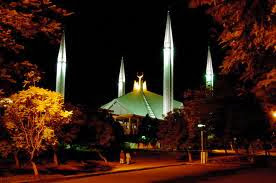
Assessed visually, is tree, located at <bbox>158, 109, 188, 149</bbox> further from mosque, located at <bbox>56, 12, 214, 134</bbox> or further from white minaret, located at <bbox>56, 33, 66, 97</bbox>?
white minaret, located at <bbox>56, 33, 66, 97</bbox>

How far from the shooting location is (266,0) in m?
4.78

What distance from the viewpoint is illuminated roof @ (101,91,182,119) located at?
3568 inches

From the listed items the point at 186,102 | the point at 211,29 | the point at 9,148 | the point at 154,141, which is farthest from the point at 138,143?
the point at 211,29

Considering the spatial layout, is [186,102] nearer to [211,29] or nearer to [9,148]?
[9,148]

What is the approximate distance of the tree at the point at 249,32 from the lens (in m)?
4.84

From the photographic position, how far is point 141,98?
100875 millimetres

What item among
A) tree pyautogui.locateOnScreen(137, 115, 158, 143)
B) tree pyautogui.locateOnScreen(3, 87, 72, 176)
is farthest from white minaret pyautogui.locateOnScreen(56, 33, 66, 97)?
tree pyautogui.locateOnScreen(3, 87, 72, 176)

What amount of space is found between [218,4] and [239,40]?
585 mm

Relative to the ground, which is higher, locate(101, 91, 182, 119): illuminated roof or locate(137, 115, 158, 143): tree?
locate(101, 91, 182, 119): illuminated roof

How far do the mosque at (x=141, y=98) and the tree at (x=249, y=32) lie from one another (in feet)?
204

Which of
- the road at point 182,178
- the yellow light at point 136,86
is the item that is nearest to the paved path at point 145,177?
the road at point 182,178

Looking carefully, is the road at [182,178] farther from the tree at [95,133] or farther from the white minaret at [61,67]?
the white minaret at [61,67]

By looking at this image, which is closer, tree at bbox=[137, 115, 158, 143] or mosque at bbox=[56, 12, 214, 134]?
tree at bbox=[137, 115, 158, 143]

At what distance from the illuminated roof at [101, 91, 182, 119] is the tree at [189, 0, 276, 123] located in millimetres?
82138
